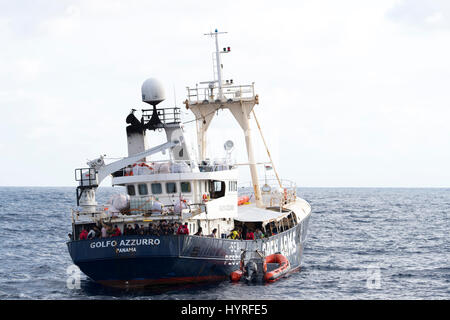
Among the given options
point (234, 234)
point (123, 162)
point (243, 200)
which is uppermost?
point (123, 162)

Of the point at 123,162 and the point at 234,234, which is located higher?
→ the point at 123,162

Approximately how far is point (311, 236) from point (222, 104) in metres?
18.2

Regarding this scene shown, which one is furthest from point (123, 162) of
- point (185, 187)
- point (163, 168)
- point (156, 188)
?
point (185, 187)

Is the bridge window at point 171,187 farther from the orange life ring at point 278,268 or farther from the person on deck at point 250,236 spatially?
the orange life ring at point 278,268

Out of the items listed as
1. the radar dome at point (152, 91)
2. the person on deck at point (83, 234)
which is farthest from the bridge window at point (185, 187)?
the radar dome at point (152, 91)

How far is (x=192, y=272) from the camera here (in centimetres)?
3481

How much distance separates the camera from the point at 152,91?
4116cm

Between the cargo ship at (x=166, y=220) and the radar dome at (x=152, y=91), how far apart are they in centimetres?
6

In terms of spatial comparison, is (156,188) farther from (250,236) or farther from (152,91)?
(152,91)

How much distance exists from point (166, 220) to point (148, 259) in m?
2.77

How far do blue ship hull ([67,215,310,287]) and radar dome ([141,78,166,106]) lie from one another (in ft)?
32.3

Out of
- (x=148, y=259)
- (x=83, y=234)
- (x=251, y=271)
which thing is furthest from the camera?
(x=251, y=271)
